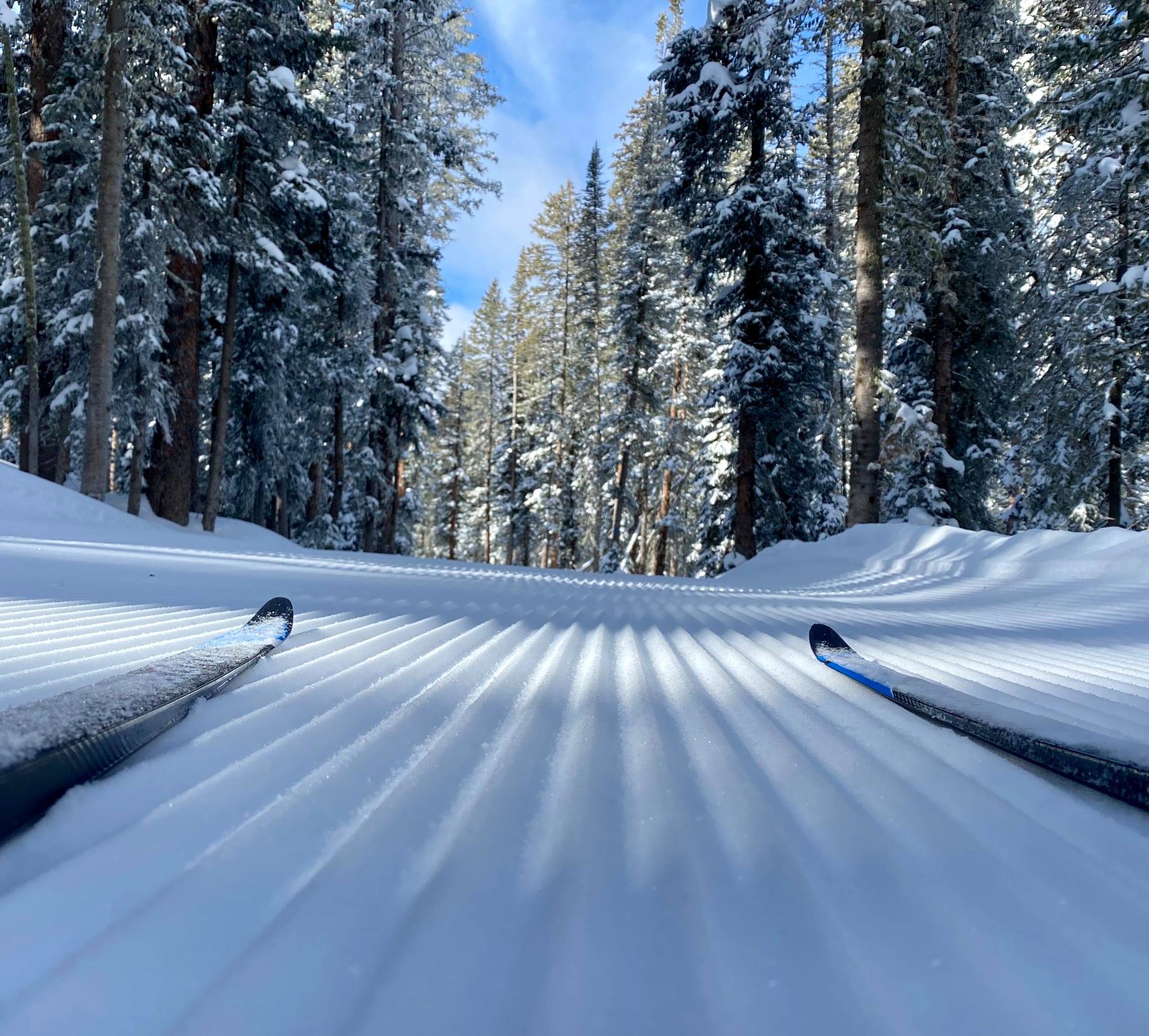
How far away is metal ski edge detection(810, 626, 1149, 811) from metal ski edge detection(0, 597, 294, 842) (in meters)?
2.02

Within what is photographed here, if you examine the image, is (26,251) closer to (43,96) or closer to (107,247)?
(43,96)

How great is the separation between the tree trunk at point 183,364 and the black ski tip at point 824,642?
11.9 m

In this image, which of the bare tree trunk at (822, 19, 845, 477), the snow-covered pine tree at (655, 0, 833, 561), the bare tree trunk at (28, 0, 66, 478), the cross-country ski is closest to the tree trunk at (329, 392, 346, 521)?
the cross-country ski

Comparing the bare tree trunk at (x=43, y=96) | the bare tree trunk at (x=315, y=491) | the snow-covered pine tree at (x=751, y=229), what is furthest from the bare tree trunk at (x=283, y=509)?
the snow-covered pine tree at (x=751, y=229)

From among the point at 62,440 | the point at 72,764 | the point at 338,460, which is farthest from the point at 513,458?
the point at 72,764

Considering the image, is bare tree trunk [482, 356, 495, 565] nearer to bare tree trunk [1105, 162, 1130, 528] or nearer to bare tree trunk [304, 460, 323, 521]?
bare tree trunk [304, 460, 323, 521]

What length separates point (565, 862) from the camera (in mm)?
1093

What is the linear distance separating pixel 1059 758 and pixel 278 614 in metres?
2.90

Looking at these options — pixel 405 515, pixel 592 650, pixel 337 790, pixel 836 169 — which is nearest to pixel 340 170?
pixel 405 515

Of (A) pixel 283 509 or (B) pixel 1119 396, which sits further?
(A) pixel 283 509

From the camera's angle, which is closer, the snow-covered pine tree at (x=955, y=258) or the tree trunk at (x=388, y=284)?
the snow-covered pine tree at (x=955, y=258)

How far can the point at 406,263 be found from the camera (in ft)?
56.3

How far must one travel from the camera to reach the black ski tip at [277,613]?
283cm

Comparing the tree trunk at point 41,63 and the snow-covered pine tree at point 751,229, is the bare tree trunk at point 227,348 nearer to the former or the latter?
the tree trunk at point 41,63
